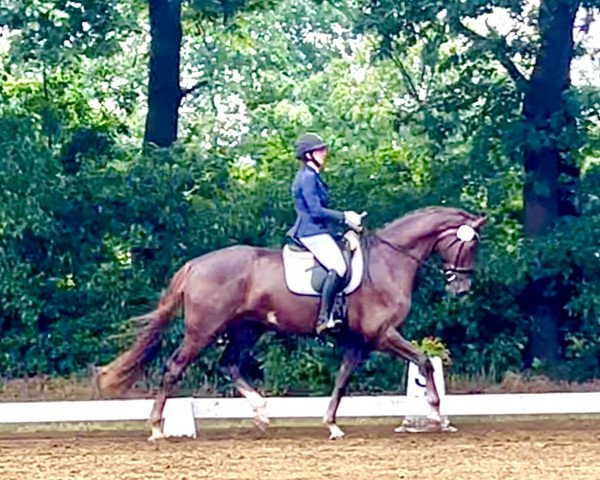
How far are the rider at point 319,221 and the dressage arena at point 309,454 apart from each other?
124 cm

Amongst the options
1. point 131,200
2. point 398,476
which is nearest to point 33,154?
point 131,200

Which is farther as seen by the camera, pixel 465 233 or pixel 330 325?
pixel 465 233

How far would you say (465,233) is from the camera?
42.5 ft

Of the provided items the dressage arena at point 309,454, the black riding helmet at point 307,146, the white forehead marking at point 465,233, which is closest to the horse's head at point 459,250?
the white forehead marking at point 465,233

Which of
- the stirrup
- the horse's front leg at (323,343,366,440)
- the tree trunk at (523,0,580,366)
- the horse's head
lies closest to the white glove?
the stirrup

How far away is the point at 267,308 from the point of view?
13.0 meters

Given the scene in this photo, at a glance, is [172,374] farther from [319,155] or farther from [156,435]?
[319,155]

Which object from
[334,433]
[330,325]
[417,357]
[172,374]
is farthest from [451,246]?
[172,374]

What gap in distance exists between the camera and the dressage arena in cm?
982

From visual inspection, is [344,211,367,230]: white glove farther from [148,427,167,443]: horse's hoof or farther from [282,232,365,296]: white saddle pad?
[148,427,167,443]: horse's hoof

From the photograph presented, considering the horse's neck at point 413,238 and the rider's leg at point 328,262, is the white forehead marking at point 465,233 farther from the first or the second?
the rider's leg at point 328,262

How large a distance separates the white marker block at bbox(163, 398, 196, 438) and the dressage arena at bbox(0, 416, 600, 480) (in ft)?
0.57

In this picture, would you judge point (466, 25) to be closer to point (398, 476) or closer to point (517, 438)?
point (517, 438)

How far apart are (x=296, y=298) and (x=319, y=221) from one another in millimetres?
806
